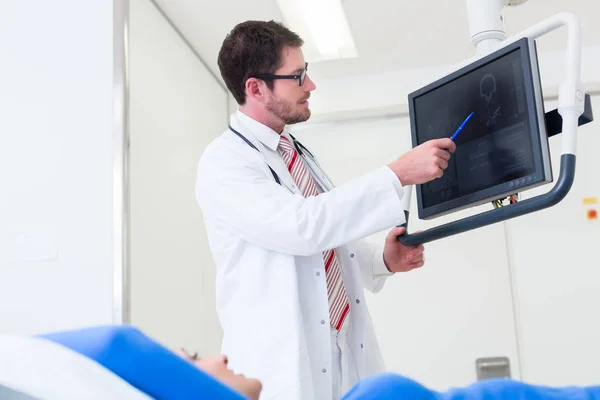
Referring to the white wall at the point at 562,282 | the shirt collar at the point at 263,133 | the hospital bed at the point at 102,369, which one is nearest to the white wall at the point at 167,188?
the shirt collar at the point at 263,133

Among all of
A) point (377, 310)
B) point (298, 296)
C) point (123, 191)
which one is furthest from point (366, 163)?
point (298, 296)

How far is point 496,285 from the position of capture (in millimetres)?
3584

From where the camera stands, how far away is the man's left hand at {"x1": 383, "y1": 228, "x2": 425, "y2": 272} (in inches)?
70.0

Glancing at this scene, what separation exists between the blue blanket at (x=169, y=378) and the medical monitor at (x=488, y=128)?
2.75ft

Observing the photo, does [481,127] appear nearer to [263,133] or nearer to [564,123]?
[564,123]

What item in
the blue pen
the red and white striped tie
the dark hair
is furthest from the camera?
the dark hair

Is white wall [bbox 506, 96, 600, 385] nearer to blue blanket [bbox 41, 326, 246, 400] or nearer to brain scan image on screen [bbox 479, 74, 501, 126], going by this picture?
brain scan image on screen [bbox 479, 74, 501, 126]

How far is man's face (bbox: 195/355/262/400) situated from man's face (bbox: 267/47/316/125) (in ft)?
3.83

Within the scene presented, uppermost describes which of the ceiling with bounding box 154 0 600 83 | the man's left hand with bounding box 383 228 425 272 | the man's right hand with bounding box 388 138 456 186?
the ceiling with bounding box 154 0 600 83

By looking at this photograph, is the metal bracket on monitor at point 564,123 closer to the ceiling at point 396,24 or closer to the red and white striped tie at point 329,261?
the red and white striped tie at point 329,261

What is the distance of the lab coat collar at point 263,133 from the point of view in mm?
1853

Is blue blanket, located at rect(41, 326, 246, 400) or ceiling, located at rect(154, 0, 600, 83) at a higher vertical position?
ceiling, located at rect(154, 0, 600, 83)

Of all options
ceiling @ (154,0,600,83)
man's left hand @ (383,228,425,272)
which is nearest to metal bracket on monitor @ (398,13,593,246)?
man's left hand @ (383,228,425,272)

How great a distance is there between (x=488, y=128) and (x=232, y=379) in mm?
893
